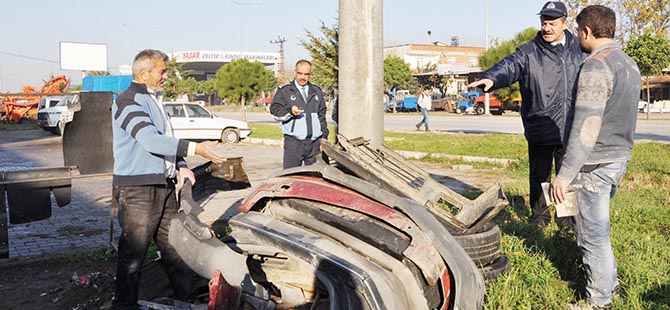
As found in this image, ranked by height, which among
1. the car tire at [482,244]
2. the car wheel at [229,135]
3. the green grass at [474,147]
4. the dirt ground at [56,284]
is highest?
the car wheel at [229,135]

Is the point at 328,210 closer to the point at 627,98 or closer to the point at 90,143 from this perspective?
the point at 627,98

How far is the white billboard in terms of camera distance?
46.6 meters

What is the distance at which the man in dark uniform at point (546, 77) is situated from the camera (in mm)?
5273

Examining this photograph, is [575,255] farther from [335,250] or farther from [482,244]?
[335,250]

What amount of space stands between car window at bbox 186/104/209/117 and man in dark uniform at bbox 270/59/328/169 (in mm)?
13460

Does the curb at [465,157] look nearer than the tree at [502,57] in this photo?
Yes

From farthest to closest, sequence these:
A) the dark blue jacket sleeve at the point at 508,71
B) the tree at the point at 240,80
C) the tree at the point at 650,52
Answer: the tree at the point at 240,80 → the tree at the point at 650,52 → the dark blue jacket sleeve at the point at 508,71

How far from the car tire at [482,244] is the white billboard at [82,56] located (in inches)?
1837

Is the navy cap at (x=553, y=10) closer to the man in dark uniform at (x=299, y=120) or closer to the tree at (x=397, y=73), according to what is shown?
the man in dark uniform at (x=299, y=120)

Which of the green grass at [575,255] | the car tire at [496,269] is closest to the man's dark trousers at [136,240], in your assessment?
the green grass at [575,255]

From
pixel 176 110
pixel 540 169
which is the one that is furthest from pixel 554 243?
pixel 176 110

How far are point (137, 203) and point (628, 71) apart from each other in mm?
3229

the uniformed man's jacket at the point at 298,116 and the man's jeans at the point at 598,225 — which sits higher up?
the uniformed man's jacket at the point at 298,116

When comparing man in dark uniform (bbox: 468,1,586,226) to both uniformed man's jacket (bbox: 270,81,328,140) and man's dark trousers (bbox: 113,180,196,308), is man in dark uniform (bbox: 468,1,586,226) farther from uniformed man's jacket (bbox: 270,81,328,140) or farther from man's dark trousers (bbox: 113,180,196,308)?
man's dark trousers (bbox: 113,180,196,308)
